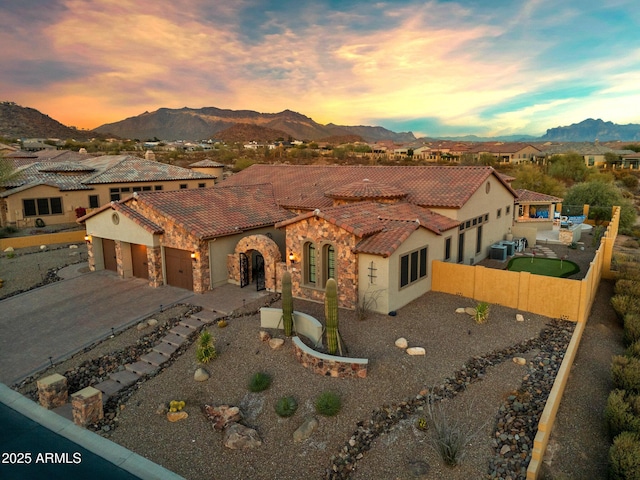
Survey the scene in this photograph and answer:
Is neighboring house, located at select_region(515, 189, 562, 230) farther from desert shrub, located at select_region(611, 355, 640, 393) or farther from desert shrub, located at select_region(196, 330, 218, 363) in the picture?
desert shrub, located at select_region(196, 330, 218, 363)

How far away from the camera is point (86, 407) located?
11.1 metres

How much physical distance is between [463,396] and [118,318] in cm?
1324

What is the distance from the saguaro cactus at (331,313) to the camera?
41.4 ft

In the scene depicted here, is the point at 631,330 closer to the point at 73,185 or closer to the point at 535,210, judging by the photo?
the point at 535,210

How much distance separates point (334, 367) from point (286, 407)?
73.1 inches

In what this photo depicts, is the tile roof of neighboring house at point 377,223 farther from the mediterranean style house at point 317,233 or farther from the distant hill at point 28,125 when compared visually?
the distant hill at point 28,125

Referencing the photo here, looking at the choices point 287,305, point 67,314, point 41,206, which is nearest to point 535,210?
point 287,305

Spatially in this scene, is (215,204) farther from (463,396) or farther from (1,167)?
(1,167)

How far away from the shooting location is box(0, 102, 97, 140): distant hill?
11669 cm

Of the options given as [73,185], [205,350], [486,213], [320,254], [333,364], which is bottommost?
[205,350]

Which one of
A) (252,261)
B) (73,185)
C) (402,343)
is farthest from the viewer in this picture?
(73,185)

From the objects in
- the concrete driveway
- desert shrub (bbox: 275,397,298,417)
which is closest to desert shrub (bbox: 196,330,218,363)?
desert shrub (bbox: 275,397,298,417)

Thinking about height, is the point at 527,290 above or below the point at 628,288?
above

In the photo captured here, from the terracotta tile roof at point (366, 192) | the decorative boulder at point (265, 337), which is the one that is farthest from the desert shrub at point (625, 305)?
the decorative boulder at point (265, 337)
